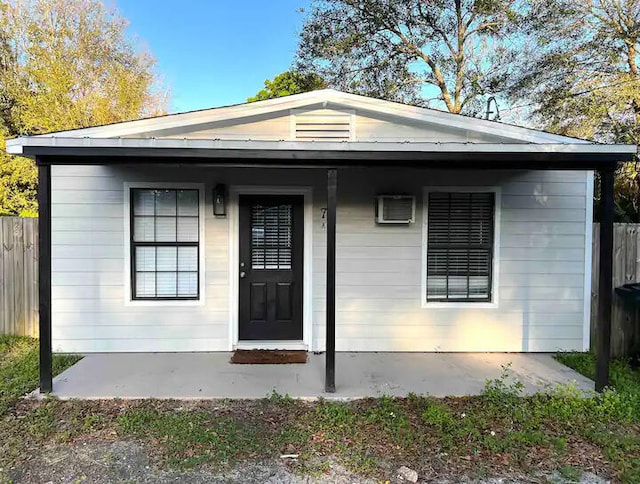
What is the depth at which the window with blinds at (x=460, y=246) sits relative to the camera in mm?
5418

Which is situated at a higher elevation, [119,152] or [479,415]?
[119,152]

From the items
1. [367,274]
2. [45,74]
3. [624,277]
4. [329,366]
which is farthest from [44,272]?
[45,74]

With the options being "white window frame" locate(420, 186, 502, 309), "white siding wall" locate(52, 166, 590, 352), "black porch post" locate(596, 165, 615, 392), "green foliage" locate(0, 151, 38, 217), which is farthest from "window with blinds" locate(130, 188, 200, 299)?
"green foliage" locate(0, 151, 38, 217)

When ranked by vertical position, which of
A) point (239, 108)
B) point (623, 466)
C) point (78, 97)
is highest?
point (78, 97)

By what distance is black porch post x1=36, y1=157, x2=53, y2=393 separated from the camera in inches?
152

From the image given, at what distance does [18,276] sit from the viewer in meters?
5.69

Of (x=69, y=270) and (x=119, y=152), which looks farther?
(x=69, y=270)

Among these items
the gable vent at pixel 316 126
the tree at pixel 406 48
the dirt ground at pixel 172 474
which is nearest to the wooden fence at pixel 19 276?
the dirt ground at pixel 172 474

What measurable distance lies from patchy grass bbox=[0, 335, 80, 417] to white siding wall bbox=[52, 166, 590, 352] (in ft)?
1.21

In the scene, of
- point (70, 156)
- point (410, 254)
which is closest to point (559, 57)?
point (410, 254)

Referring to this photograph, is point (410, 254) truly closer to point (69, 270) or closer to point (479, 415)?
point (479, 415)

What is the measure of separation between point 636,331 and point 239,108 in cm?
558

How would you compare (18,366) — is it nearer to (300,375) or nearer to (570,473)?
(300,375)

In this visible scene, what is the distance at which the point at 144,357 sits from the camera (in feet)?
16.6
